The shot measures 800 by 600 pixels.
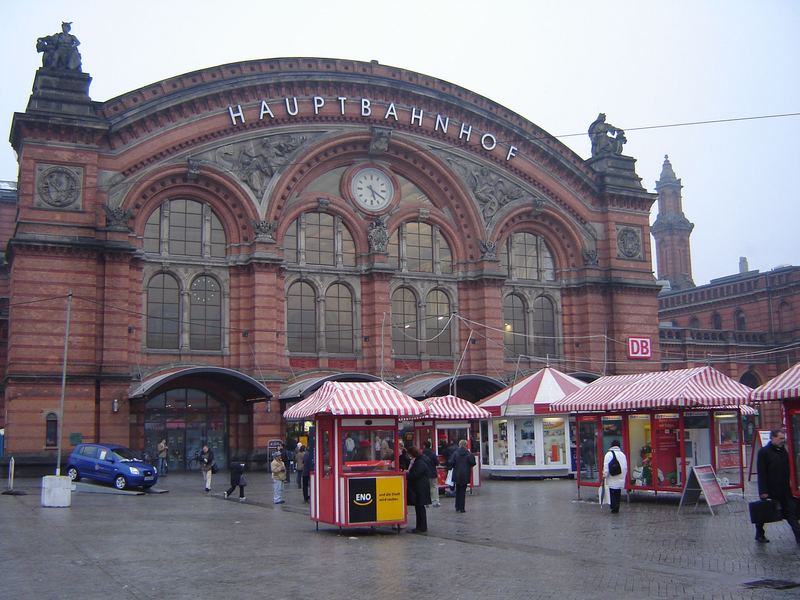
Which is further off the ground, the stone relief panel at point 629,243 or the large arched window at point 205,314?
the stone relief panel at point 629,243

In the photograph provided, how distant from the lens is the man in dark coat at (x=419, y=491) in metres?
20.6

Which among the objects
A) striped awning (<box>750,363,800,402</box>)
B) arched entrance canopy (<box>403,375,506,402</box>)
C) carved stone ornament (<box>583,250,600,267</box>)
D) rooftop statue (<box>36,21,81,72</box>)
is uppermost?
rooftop statue (<box>36,21,81,72</box>)

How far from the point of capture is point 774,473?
1705 cm

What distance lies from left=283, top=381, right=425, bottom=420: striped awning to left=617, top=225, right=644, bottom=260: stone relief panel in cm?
3240

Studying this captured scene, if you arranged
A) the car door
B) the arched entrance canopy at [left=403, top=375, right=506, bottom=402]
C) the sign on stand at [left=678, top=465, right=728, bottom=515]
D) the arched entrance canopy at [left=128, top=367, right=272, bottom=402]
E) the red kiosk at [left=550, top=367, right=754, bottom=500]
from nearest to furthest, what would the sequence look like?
the sign on stand at [left=678, top=465, right=728, bottom=515], the red kiosk at [left=550, top=367, right=754, bottom=500], the car door, the arched entrance canopy at [left=128, top=367, right=272, bottom=402], the arched entrance canopy at [left=403, top=375, right=506, bottom=402]

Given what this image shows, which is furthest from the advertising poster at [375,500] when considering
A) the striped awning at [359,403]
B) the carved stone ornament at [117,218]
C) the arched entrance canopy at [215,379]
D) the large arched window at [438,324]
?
the large arched window at [438,324]

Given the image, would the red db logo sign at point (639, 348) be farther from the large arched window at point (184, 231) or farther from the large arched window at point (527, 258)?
the large arched window at point (184, 231)

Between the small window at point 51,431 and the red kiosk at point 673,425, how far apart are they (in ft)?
71.0

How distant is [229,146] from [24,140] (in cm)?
904

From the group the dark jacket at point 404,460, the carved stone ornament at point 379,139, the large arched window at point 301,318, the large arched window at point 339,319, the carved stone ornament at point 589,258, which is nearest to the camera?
the dark jacket at point 404,460

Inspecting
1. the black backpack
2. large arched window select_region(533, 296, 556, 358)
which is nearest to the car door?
the black backpack

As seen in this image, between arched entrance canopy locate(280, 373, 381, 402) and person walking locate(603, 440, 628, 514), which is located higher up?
arched entrance canopy locate(280, 373, 381, 402)

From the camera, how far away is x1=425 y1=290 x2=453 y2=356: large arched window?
154ft

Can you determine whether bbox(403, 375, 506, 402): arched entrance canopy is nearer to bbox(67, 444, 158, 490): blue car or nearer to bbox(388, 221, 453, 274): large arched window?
bbox(388, 221, 453, 274): large arched window
